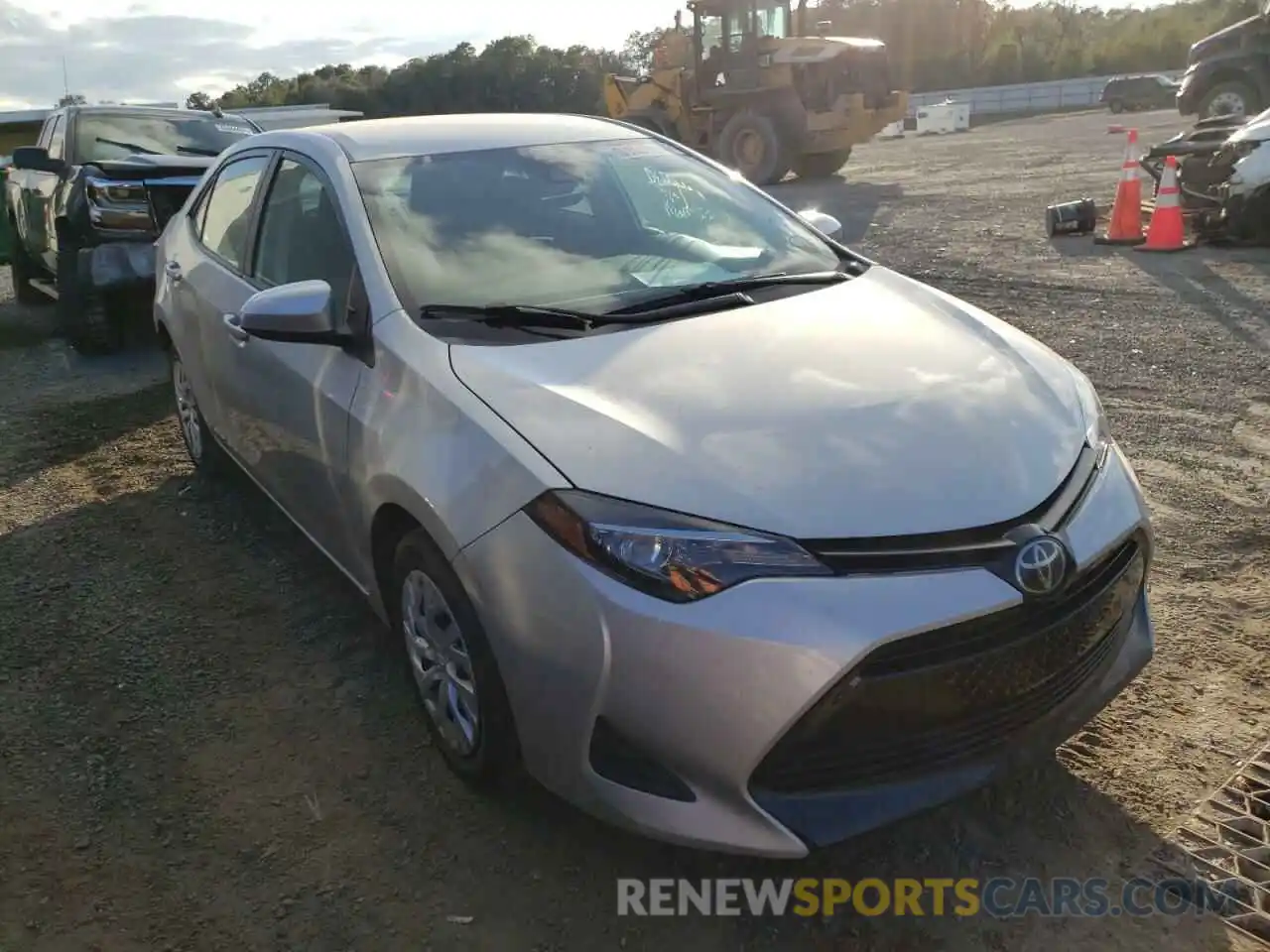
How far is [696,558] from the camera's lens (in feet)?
6.80

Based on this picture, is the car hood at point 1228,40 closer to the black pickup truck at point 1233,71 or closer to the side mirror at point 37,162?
the black pickup truck at point 1233,71

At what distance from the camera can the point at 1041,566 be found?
6.94ft

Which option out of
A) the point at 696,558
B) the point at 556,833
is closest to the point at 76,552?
the point at 556,833

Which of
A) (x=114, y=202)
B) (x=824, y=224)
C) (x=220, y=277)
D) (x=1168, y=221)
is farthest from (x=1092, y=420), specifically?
(x=1168, y=221)

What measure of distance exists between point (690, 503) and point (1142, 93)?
1711 inches

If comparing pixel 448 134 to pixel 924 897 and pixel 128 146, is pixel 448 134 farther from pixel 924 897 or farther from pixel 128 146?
pixel 128 146

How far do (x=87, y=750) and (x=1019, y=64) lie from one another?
65.0 meters

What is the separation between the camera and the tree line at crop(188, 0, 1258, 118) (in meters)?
49.6

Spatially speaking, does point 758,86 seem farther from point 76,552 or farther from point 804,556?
point 804,556

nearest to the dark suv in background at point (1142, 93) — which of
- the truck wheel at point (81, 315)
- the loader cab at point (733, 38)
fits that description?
the loader cab at point (733, 38)

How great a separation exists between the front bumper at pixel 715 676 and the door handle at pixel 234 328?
179 cm

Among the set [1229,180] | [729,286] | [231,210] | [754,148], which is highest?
[231,210]

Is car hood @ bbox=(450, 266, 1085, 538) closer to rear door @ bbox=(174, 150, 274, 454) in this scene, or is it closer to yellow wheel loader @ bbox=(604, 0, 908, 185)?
rear door @ bbox=(174, 150, 274, 454)

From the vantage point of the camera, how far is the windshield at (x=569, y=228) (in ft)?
9.92
